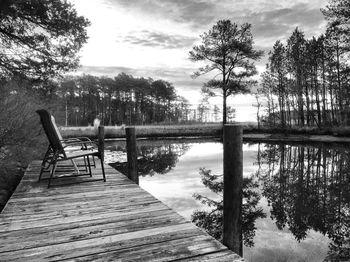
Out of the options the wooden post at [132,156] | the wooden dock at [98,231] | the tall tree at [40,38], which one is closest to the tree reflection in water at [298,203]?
the wooden post at [132,156]

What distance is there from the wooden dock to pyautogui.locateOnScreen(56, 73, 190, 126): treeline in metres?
56.1

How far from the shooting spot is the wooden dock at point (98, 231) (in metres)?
2.33

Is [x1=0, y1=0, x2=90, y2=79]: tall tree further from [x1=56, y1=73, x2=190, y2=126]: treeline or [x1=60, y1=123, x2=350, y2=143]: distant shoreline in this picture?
[x1=56, y1=73, x2=190, y2=126]: treeline

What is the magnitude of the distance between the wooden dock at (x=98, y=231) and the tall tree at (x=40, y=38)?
361 inches

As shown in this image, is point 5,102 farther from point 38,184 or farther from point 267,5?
point 267,5

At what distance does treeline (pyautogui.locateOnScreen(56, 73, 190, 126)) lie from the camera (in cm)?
6184

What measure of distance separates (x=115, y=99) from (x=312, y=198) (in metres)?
62.2

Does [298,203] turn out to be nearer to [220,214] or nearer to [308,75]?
[220,214]

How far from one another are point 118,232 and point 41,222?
99cm

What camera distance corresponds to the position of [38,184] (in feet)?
16.9

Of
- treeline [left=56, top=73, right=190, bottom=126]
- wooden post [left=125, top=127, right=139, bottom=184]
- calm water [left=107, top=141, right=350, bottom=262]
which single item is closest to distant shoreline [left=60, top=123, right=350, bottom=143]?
calm water [left=107, top=141, right=350, bottom=262]

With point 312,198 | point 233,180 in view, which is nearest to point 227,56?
point 312,198

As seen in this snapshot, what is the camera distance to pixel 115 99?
65.8m

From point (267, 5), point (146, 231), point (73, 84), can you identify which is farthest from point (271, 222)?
point (73, 84)
